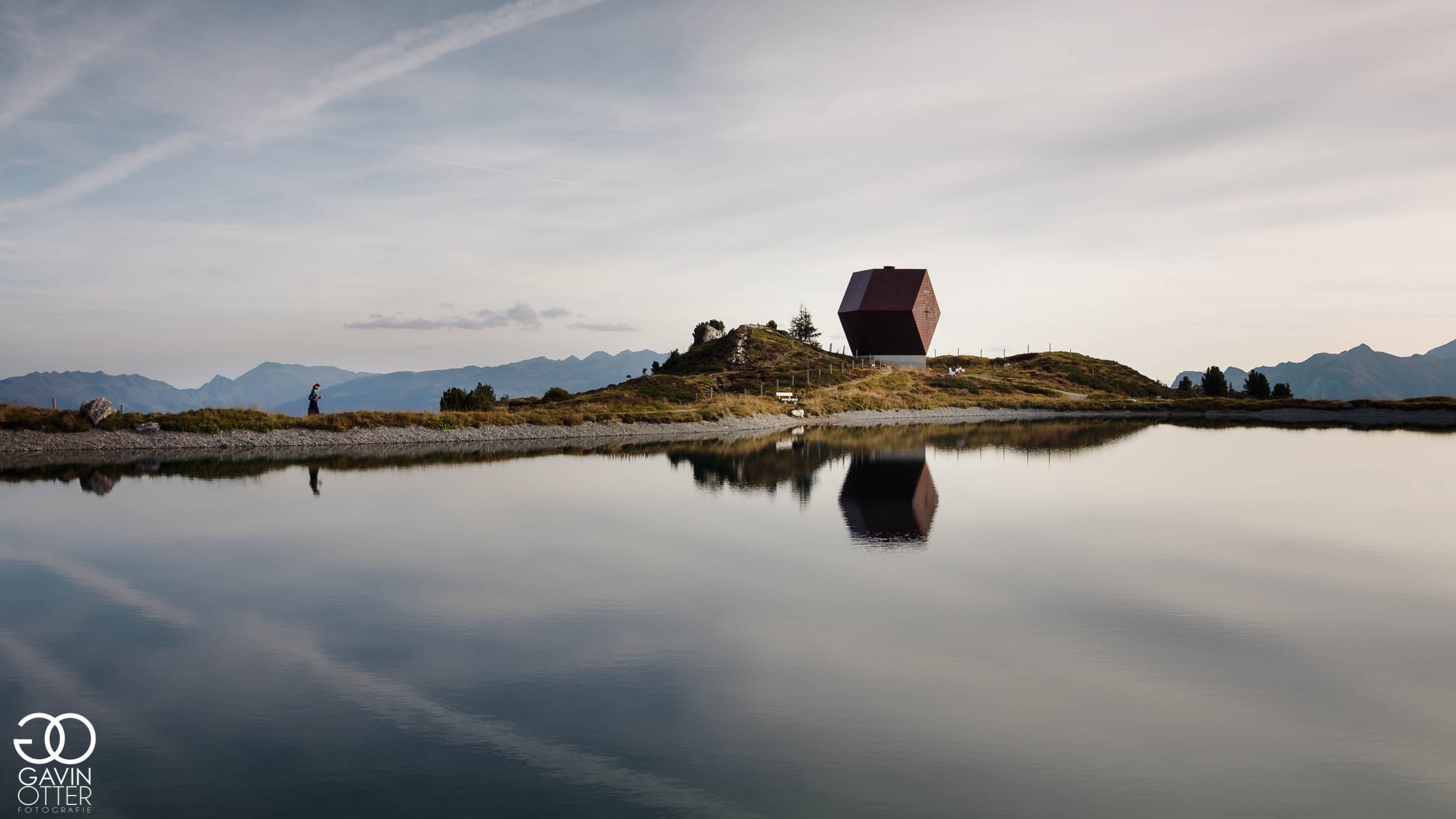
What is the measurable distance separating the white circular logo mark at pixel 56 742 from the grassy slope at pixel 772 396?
4182 centimetres

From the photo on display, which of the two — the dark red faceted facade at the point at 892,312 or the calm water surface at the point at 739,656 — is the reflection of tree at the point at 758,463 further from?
the dark red faceted facade at the point at 892,312

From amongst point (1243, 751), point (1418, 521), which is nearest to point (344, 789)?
point (1243, 751)

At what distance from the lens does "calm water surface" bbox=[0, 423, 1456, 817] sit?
322 inches

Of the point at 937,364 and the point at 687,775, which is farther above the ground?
the point at 937,364

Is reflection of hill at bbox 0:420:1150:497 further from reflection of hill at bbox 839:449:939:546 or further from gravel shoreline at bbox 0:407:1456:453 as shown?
reflection of hill at bbox 839:449:939:546

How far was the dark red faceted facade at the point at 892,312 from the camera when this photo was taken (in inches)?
4567

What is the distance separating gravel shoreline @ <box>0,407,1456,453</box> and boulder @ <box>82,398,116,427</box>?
1.21 metres

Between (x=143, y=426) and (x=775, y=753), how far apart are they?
48.0 meters

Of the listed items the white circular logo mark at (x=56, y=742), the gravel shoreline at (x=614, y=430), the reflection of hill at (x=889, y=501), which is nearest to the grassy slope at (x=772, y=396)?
the gravel shoreline at (x=614, y=430)

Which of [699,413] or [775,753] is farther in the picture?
[699,413]

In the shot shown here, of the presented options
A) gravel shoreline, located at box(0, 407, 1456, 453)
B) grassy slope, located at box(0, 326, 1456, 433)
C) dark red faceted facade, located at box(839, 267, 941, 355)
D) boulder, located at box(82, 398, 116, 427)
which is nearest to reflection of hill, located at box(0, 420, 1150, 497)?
gravel shoreline, located at box(0, 407, 1456, 453)

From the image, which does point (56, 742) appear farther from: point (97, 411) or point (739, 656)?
point (97, 411)

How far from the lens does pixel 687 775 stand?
829 cm

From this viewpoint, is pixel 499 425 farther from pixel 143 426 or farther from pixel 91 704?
pixel 91 704
